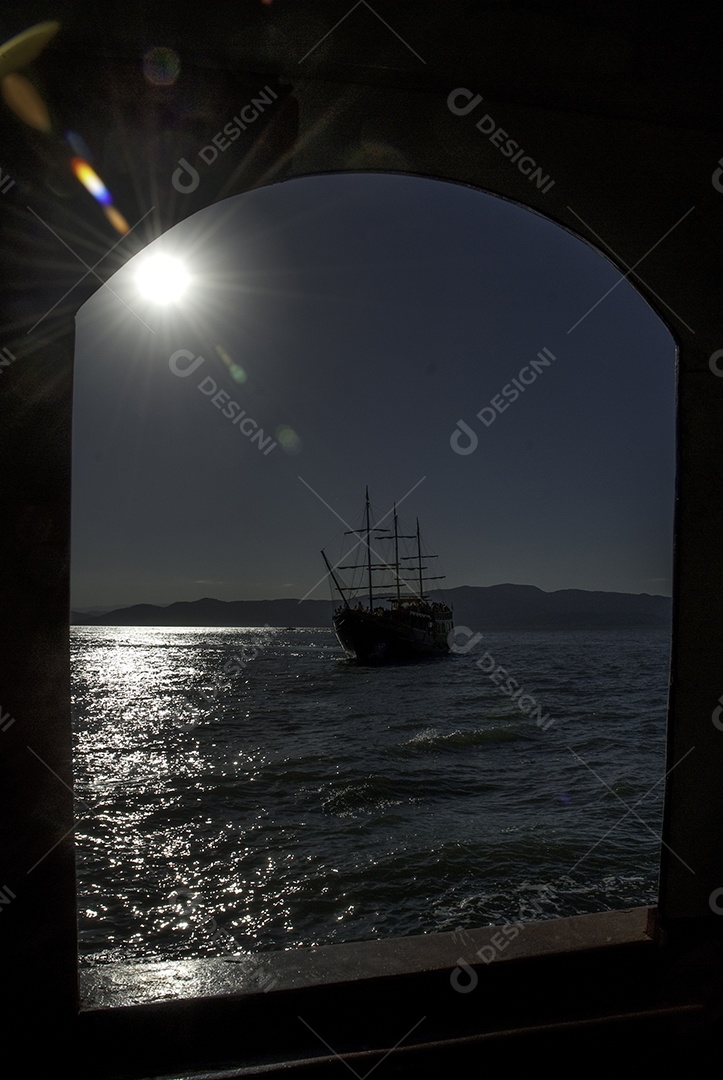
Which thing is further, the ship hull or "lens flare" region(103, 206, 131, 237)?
the ship hull

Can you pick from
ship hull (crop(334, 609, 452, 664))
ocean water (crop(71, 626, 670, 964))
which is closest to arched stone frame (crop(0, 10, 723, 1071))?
ocean water (crop(71, 626, 670, 964))

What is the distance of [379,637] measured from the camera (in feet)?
158

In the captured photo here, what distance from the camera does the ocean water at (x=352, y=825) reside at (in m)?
5.87

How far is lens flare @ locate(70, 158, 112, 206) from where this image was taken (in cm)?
186

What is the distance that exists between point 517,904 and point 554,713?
18324 mm

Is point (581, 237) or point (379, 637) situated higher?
point (581, 237)

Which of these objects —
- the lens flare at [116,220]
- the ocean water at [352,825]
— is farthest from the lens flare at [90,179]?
the ocean water at [352,825]

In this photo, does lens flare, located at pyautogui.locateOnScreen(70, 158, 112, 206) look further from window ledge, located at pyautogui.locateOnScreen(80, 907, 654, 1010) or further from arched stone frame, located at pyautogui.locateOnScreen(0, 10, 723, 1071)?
window ledge, located at pyautogui.locateOnScreen(80, 907, 654, 1010)

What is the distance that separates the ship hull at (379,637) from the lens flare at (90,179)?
151 ft

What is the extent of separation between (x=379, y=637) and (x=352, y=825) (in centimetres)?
3962

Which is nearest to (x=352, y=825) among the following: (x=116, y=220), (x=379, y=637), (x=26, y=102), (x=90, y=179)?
(x=116, y=220)

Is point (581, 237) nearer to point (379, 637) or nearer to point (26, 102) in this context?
point (26, 102)

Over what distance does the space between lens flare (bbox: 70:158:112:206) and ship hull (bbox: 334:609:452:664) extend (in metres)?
46.1

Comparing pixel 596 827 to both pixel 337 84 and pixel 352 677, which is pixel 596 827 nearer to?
pixel 337 84
